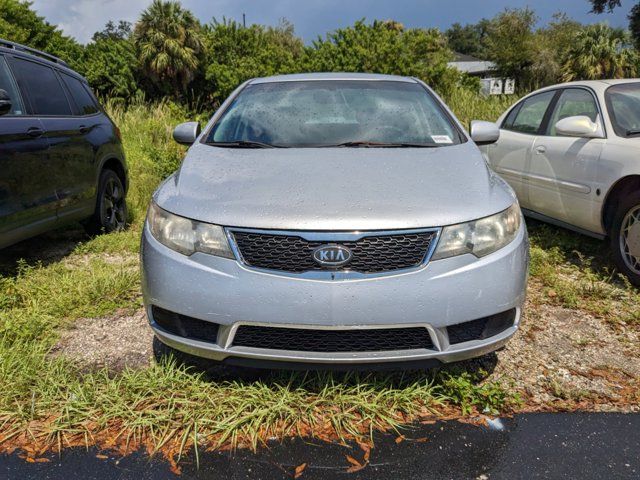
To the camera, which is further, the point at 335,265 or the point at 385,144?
the point at 385,144

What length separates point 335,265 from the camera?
2146 millimetres

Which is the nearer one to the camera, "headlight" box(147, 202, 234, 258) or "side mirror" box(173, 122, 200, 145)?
"headlight" box(147, 202, 234, 258)

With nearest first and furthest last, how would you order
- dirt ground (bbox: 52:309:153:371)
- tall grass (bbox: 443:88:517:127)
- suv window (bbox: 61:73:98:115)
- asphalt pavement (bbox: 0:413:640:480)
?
asphalt pavement (bbox: 0:413:640:480) < dirt ground (bbox: 52:309:153:371) < suv window (bbox: 61:73:98:115) < tall grass (bbox: 443:88:517:127)

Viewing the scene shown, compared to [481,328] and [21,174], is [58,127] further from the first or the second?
[481,328]

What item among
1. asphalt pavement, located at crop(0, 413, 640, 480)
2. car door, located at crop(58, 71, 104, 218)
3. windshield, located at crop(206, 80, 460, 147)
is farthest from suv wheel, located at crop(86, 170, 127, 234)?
asphalt pavement, located at crop(0, 413, 640, 480)

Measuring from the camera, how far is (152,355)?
9.77ft

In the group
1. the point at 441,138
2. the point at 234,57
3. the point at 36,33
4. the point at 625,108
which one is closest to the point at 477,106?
the point at 625,108

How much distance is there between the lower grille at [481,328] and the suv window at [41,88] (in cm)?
365

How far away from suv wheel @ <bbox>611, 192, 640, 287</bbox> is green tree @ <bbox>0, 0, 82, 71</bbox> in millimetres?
23464

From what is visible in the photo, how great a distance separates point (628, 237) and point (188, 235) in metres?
3.12

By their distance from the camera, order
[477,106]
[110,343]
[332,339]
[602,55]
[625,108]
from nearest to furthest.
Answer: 1. [332,339]
2. [110,343]
3. [625,108]
4. [477,106]
5. [602,55]

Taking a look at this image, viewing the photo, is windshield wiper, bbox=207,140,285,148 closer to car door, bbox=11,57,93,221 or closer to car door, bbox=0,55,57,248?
car door, bbox=0,55,57,248

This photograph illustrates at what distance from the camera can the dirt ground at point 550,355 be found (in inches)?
103

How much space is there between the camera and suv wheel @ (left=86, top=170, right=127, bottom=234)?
513cm
